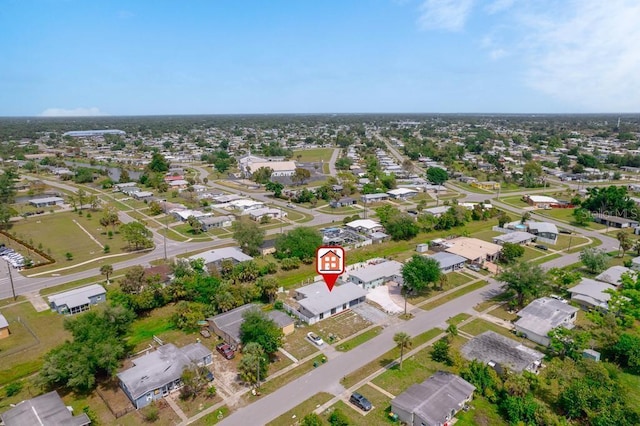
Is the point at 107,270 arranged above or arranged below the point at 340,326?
above

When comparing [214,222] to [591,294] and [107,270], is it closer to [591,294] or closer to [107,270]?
[107,270]

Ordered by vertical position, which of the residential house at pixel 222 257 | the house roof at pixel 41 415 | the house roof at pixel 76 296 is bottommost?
the house roof at pixel 76 296

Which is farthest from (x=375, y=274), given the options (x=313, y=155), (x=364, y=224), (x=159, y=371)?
(x=313, y=155)

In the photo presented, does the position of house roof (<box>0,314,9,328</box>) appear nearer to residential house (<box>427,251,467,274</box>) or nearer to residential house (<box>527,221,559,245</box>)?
residential house (<box>427,251,467,274</box>)

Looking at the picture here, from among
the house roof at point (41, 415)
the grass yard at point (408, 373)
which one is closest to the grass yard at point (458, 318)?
the grass yard at point (408, 373)

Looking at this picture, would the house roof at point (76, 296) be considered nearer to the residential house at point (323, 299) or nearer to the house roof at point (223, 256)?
the house roof at point (223, 256)
